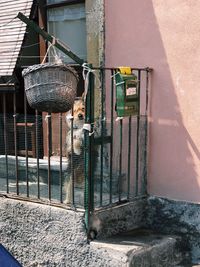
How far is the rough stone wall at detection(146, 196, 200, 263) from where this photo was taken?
14.2ft

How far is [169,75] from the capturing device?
4.41 metres

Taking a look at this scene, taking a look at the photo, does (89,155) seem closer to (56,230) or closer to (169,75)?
(56,230)

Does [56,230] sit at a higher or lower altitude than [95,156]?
lower

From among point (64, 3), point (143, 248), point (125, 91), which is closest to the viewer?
point (143, 248)

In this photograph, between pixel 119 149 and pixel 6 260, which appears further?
pixel 119 149

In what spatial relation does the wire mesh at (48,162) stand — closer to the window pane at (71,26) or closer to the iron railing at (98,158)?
the iron railing at (98,158)

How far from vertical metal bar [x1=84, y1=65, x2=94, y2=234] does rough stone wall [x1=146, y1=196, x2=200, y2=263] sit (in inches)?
33.6

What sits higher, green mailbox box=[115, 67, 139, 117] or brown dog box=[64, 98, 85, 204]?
green mailbox box=[115, 67, 139, 117]

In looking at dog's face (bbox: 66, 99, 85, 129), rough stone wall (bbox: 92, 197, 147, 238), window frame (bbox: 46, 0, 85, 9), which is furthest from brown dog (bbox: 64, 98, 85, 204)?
window frame (bbox: 46, 0, 85, 9)

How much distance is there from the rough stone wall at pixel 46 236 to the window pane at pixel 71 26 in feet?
6.17

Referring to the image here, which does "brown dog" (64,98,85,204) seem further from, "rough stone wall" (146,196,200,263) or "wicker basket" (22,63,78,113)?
"rough stone wall" (146,196,200,263)

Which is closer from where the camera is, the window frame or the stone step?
the stone step

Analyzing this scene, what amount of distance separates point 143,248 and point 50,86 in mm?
1569

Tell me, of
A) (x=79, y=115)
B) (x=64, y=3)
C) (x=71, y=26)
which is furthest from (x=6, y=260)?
(x=64, y=3)
